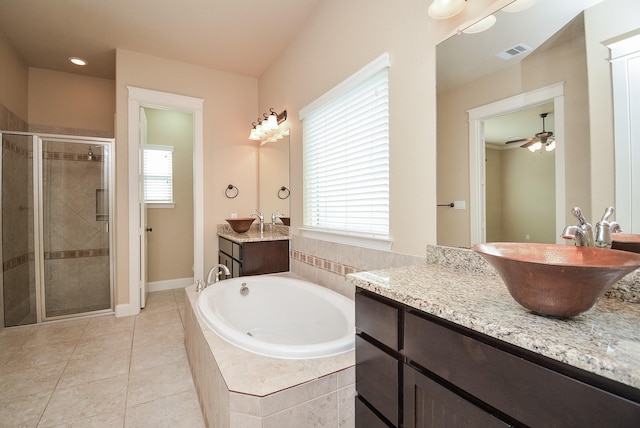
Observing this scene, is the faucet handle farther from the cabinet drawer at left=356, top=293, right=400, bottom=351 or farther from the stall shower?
the stall shower

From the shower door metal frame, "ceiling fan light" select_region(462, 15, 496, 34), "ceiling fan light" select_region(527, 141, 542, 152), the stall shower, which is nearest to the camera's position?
"ceiling fan light" select_region(527, 141, 542, 152)

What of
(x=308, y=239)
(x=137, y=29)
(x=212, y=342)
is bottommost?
(x=212, y=342)

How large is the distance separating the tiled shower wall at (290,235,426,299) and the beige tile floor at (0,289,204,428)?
117 cm

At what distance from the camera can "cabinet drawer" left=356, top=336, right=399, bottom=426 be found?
0.93 m

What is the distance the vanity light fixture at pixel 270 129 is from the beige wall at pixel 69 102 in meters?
2.05

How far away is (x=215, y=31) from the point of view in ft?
9.21

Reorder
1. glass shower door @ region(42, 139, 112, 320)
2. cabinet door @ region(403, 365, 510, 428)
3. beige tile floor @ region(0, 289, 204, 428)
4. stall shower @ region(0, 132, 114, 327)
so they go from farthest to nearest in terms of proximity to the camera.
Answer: glass shower door @ region(42, 139, 112, 320), stall shower @ region(0, 132, 114, 327), beige tile floor @ region(0, 289, 204, 428), cabinet door @ region(403, 365, 510, 428)

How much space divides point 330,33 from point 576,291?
92.7 inches

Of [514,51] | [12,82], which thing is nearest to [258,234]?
[514,51]

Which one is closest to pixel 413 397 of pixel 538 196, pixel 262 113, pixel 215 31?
pixel 538 196

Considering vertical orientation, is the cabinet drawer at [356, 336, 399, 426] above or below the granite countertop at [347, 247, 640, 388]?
below

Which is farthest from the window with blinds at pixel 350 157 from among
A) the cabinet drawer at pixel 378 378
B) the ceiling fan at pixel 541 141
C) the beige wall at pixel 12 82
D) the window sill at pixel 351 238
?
the beige wall at pixel 12 82

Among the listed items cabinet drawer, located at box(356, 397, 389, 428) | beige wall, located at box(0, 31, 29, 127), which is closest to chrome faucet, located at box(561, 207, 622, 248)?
cabinet drawer, located at box(356, 397, 389, 428)

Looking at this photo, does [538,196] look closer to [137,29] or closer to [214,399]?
[214,399]
